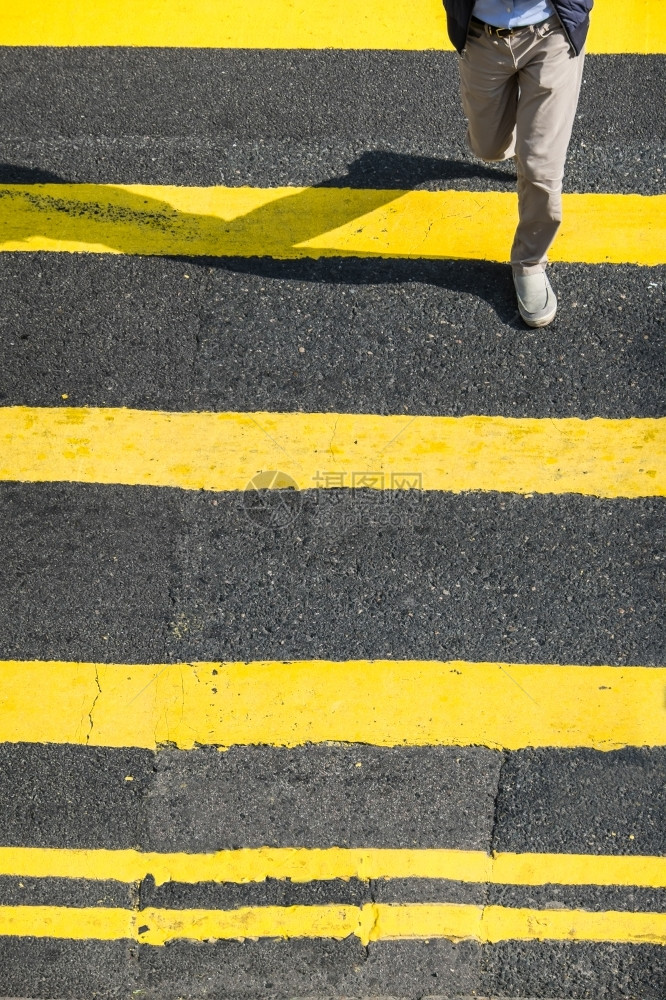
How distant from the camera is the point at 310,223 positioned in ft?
13.2

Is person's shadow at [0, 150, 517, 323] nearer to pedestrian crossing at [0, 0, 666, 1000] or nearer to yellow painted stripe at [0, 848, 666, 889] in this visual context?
pedestrian crossing at [0, 0, 666, 1000]

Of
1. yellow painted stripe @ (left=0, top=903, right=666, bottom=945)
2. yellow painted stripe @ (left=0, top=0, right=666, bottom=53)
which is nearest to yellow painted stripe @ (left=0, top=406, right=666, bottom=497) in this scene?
yellow painted stripe @ (left=0, top=903, right=666, bottom=945)

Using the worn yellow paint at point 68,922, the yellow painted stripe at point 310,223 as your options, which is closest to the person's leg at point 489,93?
the yellow painted stripe at point 310,223

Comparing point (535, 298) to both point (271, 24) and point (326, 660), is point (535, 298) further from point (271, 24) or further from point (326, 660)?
point (271, 24)

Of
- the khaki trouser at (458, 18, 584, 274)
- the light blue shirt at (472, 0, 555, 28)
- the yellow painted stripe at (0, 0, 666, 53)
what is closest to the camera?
the light blue shirt at (472, 0, 555, 28)

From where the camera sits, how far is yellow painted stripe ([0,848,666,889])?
3281mm

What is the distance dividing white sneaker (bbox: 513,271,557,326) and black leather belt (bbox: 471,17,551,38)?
0.97 meters

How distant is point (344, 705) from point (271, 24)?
316cm

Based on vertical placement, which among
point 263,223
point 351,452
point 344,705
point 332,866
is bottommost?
point 332,866

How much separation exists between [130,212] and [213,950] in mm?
3032

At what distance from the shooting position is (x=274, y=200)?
4070 mm

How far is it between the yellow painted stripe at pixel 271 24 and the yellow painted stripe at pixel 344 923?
370 cm

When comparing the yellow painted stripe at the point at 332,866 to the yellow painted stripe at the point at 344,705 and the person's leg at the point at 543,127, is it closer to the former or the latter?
the yellow painted stripe at the point at 344,705

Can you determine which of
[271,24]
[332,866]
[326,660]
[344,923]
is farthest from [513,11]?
[344,923]
